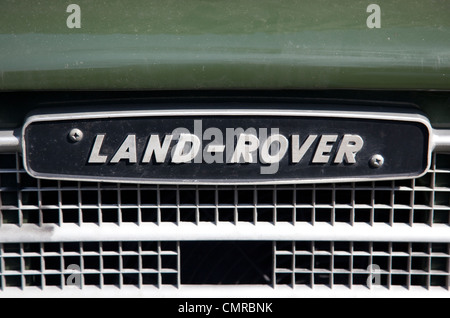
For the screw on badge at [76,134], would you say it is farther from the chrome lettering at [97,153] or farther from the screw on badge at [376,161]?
the screw on badge at [376,161]

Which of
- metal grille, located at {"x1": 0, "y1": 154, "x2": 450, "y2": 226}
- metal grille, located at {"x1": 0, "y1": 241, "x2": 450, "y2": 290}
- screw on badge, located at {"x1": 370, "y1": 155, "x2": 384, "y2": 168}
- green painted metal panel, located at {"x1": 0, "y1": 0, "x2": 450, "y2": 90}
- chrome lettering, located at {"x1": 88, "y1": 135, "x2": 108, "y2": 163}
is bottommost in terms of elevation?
metal grille, located at {"x1": 0, "y1": 241, "x2": 450, "y2": 290}

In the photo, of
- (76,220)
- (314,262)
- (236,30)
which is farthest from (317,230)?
(76,220)

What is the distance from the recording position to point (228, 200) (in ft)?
6.77

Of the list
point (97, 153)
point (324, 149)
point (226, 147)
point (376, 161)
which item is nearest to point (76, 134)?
point (97, 153)

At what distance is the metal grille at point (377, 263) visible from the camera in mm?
2082

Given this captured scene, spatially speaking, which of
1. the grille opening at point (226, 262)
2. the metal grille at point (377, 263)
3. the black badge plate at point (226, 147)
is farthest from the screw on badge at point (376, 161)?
the grille opening at point (226, 262)

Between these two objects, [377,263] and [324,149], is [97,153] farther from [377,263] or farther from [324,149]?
[377,263]

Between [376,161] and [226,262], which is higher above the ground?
[376,161]

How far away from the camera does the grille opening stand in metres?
2.37

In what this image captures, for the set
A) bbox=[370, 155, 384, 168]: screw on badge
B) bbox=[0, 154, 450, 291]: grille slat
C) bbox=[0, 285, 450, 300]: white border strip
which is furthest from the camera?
bbox=[0, 285, 450, 300]: white border strip

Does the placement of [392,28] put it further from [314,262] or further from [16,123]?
[16,123]

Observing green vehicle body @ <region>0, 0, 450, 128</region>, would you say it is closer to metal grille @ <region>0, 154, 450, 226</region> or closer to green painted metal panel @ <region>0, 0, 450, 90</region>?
green painted metal panel @ <region>0, 0, 450, 90</region>

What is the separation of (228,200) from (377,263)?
2.04 ft

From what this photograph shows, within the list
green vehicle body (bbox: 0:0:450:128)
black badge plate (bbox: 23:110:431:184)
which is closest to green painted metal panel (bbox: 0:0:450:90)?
green vehicle body (bbox: 0:0:450:128)
